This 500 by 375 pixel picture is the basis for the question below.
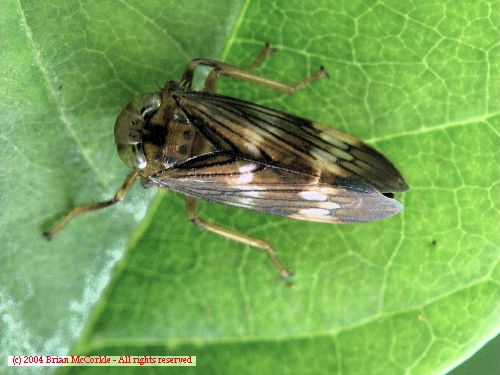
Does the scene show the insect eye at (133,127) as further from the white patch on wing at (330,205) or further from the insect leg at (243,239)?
the white patch on wing at (330,205)

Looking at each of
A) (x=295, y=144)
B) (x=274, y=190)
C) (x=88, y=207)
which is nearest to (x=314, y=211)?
(x=274, y=190)

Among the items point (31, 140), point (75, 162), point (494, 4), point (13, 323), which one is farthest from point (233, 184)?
point (494, 4)

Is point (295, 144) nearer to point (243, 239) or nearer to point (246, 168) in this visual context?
point (246, 168)

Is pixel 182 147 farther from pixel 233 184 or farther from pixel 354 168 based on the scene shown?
pixel 354 168

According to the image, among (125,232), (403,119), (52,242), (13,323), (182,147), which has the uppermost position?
(403,119)

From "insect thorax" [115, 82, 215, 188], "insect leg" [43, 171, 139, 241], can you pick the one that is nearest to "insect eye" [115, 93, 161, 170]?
"insect thorax" [115, 82, 215, 188]

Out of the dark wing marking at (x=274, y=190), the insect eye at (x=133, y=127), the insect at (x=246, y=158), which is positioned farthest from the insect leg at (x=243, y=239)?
the insect eye at (x=133, y=127)
